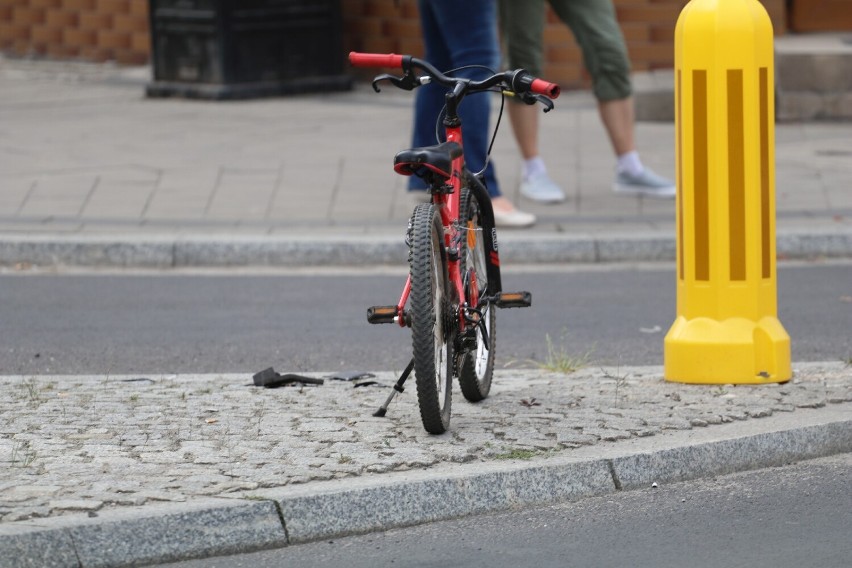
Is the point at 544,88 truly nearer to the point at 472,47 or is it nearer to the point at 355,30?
the point at 472,47

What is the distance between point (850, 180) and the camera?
9.41m

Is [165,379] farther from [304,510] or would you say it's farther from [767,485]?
[767,485]

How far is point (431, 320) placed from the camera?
4461mm

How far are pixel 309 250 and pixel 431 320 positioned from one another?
375 centimetres

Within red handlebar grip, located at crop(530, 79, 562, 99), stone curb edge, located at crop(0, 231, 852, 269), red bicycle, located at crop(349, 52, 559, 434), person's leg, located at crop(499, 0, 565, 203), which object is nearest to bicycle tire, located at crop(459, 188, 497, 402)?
red bicycle, located at crop(349, 52, 559, 434)

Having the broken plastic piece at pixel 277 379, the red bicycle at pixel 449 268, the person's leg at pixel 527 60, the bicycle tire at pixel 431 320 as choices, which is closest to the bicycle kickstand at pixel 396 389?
the red bicycle at pixel 449 268

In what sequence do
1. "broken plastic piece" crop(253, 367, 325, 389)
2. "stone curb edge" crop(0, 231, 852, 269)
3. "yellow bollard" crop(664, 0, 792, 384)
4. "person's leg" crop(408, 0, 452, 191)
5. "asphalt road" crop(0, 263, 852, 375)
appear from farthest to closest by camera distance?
"person's leg" crop(408, 0, 452, 191)
"stone curb edge" crop(0, 231, 852, 269)
"asphalt road" crop(0, 263, 852, 375)
"broken plastic piece" crop(253, 367, 325, 389)
"yellow bollard" crop(664, 0, 792, 384)

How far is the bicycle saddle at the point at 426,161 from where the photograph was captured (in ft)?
14.9

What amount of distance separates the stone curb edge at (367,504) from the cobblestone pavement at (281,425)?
10 cm

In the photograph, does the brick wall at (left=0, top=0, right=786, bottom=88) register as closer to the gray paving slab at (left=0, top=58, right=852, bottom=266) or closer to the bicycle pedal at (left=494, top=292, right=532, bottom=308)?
the gray paving slab at (left=0, top=58, right=852, bottom=266)

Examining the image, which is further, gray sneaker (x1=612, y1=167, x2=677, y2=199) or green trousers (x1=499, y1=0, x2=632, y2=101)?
gray sneaker (x1=612, y1=167, x2=677, y2=199)

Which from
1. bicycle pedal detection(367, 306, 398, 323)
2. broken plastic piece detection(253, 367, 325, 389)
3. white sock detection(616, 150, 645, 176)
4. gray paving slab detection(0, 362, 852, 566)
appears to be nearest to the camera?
gray paving slab detection(0, 362, 852, 566)

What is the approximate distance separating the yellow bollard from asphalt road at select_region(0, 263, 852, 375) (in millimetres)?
674

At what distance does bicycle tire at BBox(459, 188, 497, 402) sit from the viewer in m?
4.94
